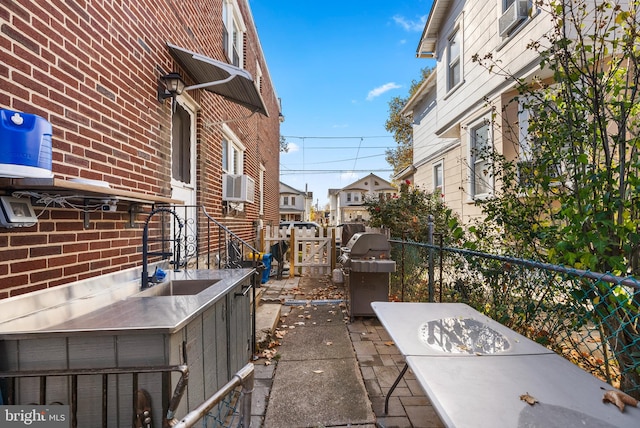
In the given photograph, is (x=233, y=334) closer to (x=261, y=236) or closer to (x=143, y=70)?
(x=143, y=70)

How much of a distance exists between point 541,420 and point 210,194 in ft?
16.4

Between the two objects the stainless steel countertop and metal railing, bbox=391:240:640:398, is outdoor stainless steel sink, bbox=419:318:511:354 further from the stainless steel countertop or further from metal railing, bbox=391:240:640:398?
the stainless steel countertop

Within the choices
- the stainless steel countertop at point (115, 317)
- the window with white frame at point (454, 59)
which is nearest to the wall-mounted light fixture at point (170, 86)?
the stainless steel countertop at point (115, 317)

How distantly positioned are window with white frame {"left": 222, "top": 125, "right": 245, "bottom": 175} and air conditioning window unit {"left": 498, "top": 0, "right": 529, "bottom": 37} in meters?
5.58

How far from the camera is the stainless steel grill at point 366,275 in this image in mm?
4590

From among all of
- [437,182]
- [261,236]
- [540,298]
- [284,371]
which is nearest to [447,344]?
[540,298]

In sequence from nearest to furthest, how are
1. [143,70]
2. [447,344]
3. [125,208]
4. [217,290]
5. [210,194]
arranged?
1. [447,344]
2. [217,290]
3. [125,208]
4. [143,70]
5. [210,194]

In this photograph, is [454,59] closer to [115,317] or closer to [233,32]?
[233,32]

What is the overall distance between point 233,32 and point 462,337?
7954mm

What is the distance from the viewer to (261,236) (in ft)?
29.4

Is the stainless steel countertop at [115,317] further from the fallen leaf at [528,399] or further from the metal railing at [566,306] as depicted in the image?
the metal railing at [566,306]

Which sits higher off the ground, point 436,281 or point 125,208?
point 125,208

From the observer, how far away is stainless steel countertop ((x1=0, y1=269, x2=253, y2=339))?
4.82 feet

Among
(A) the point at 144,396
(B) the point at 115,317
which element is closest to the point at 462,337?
(A) the point at 144,396
